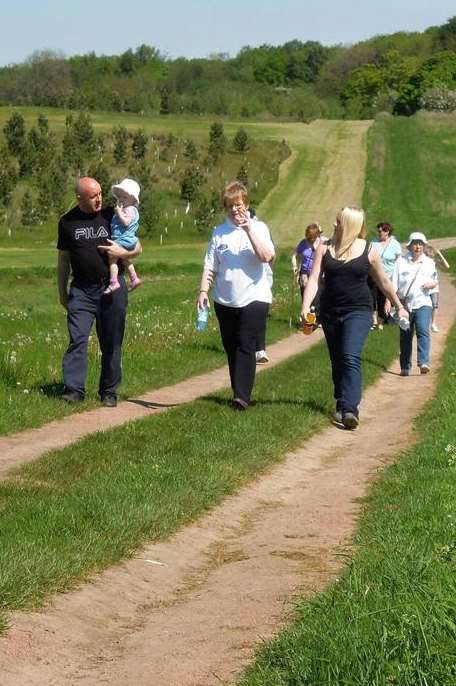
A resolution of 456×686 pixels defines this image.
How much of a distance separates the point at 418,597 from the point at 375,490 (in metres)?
3.68

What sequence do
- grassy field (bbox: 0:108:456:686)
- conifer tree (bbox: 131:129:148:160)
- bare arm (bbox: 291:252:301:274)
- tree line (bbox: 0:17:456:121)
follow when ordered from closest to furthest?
grassy field (bbox: 0:108:456:686) < bare arm (bbox: 291:252:301:274) < conifer tree (bbox: 131:129:148:160) < tree line (bbox: 0:17:456:121)

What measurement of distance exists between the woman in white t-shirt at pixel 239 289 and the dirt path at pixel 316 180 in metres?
46.5

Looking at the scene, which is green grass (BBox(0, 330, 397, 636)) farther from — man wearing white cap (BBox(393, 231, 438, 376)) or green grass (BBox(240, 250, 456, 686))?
man wearing white cap (BBox(393, 231, 438, 376))

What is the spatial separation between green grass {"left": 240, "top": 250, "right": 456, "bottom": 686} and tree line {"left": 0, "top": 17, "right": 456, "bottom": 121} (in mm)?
98107

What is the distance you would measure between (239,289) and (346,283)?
1050 mm

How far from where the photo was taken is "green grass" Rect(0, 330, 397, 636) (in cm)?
632

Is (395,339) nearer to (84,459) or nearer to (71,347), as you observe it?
(71,347)

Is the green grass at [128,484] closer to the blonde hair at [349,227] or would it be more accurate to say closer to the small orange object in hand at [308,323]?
the small orange object in hand at [308,323]

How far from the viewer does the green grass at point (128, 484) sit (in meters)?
6.32

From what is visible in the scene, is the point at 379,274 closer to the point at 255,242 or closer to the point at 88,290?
the point at 255,242

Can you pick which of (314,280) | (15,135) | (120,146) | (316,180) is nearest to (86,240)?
(314,280)

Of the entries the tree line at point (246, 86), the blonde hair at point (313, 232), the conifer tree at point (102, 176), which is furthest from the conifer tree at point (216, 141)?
the blonde hair at point (313, 232)

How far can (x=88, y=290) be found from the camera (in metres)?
12.3

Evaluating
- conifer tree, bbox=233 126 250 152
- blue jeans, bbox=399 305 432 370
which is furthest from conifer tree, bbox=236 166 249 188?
blue jeans, bbox=399 305 432 370
